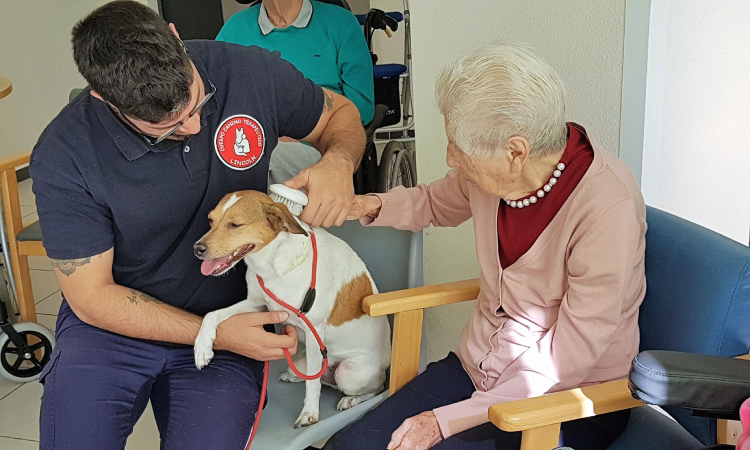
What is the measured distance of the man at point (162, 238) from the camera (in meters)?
1.41

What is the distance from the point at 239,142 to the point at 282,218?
255mm

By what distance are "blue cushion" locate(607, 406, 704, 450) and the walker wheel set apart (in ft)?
7.19

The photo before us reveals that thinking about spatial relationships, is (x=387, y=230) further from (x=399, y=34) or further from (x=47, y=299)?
(x=399, y=34)

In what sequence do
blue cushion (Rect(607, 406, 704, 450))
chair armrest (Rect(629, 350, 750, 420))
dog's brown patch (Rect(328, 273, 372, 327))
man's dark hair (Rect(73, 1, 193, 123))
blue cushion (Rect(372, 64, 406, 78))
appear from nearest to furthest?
1. chair armrest (Rect(629, 350, 750, 420))
2. man's dark hair (Rect(73, 1, 193, 123))
3. blue cushion (Rect(607, 406, 704, 450))
4. dog's brown patch (Rect(328, 273, 372, 327))
5. blue cushion (Rect(372, 64, 406, 78))

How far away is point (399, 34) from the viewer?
5.22 meters

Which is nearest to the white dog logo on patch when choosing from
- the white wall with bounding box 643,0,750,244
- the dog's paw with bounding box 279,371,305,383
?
the dog's paw with bounding box 279,371,305,383

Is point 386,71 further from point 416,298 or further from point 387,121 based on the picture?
point 416,298

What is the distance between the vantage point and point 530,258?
135 centimetres

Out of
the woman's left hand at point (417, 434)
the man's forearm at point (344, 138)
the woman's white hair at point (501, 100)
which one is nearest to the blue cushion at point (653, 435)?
the woman's left hand at point (417, 434)

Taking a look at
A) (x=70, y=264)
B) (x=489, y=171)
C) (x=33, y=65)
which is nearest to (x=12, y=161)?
(x=70, y=264)

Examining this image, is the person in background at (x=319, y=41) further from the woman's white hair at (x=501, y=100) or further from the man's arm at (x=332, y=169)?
the woman's white hair at (x=501, y=100)

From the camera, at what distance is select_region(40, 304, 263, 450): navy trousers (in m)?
1.39

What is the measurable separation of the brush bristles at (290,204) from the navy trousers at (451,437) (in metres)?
0.45

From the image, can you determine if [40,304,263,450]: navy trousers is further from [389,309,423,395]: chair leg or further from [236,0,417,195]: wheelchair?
[236,0,417,195]: wheelchair
